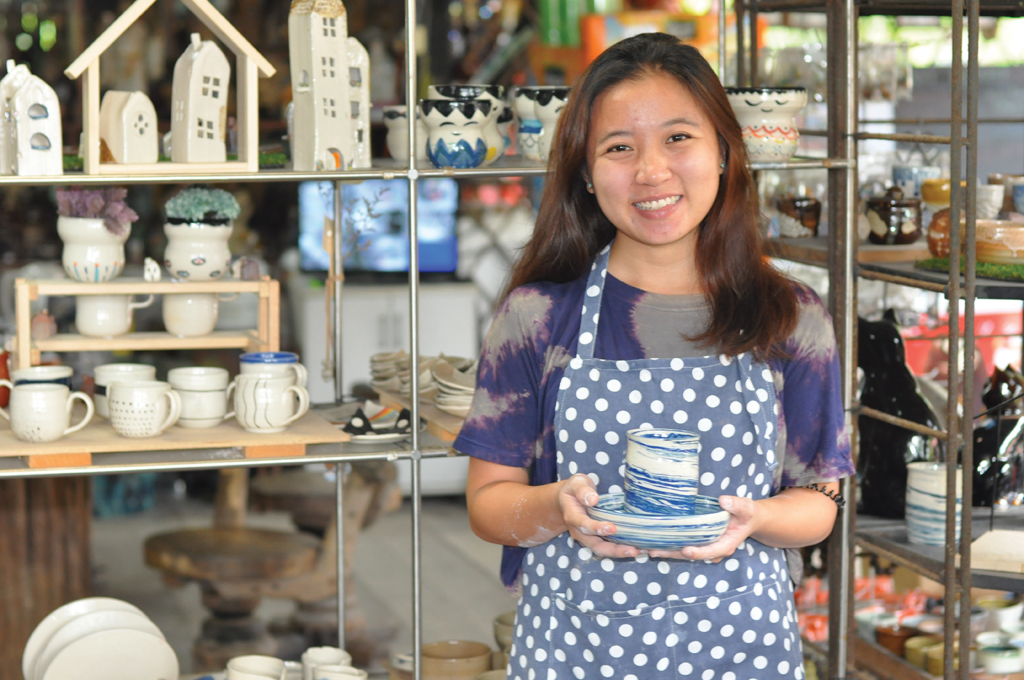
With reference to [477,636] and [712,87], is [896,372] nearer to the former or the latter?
[712,87]

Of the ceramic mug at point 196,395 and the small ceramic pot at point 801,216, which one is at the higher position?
the small ceramic pot at point 801,216

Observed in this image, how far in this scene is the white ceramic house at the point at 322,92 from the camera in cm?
224

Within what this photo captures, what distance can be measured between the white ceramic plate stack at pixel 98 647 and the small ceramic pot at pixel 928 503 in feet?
5.25

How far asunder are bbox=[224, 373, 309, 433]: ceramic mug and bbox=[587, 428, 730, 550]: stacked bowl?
1068 mm

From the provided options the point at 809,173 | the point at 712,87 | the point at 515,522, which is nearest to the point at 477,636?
the point at 809,173

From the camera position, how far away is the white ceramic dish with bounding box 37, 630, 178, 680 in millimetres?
2377

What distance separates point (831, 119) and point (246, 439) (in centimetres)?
139

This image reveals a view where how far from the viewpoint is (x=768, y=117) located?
7.74ft

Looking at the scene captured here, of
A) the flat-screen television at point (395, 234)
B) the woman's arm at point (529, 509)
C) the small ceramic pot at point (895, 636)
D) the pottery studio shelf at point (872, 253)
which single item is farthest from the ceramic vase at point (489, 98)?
the flat-screen television at point (395, 234)

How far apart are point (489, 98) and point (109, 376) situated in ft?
3.27

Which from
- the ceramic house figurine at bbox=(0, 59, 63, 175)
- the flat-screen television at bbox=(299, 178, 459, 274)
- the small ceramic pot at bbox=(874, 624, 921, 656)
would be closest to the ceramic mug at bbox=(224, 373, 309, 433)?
the ceramic house figurine at bbox=(0, 59, 63, 175)

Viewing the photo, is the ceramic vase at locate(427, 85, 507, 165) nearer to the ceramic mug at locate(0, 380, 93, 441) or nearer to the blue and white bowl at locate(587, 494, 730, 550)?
the ceramic mug at locate(0, 380, 93, 441)

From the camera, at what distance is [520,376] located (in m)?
1.58

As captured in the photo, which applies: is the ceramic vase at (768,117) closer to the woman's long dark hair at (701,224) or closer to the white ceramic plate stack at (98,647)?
the woman's long dark hair at (701,224)
